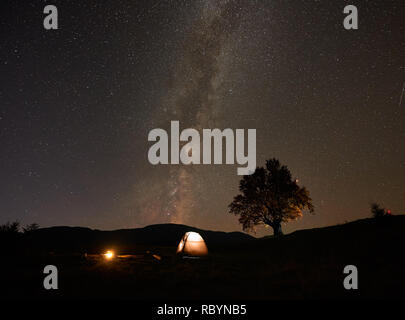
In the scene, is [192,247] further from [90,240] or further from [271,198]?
[90,240]

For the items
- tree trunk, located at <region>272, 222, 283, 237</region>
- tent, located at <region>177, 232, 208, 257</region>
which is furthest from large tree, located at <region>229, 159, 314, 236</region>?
tent, located at <region>177, 232, 208, 257</region>

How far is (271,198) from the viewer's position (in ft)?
108

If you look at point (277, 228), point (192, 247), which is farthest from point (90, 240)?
point (192, 247)

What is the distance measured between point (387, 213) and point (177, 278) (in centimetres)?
2145

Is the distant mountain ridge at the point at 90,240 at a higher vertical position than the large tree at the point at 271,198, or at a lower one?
lower

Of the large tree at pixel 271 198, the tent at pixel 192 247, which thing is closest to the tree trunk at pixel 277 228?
the large tree at pixel 271 198

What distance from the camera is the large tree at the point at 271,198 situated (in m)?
32.6

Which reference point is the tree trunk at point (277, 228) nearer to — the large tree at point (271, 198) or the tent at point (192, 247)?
the large tree at point (271, 198)

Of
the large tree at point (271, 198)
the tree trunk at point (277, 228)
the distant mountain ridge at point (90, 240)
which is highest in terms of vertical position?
the large tree at point (271, 198)

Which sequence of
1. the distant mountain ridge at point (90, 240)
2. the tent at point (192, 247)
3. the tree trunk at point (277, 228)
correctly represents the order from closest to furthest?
the tent at point (192, 247), the distant mountain ridge at point (90, 240), the tree trunk at point (277, 228)
